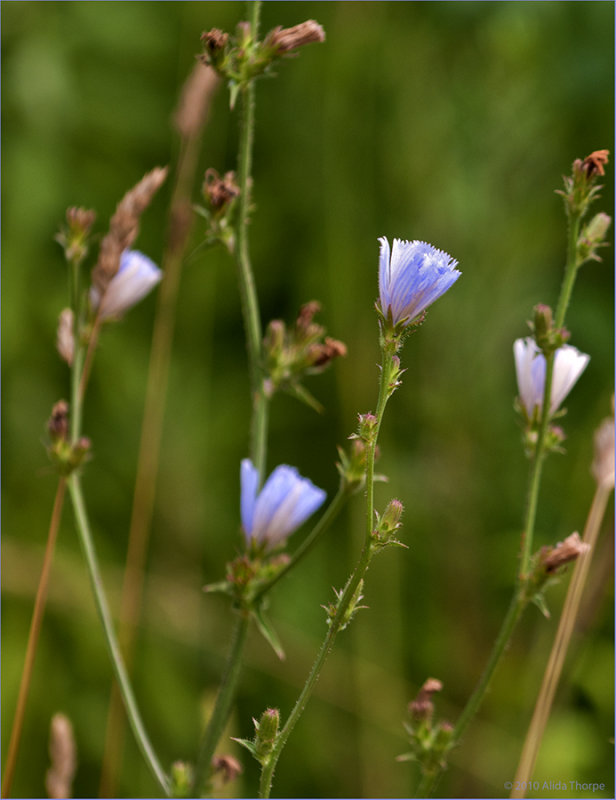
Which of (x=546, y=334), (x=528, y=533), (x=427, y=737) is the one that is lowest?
(x=427, y=737)

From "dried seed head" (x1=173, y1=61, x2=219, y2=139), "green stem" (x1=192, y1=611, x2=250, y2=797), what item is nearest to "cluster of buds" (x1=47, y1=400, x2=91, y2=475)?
"green stem" (x1=192, y1=611, x2=250, y2=797)

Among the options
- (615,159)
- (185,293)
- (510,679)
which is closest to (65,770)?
(510,679)

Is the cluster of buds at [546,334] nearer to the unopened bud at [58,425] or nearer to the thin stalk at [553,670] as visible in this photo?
the thin stalk at [553,670]

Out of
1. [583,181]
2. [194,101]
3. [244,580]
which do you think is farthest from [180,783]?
[194,101]

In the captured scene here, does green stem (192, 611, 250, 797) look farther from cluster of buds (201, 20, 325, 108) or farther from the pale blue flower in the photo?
cluster of buds (201, 20, 325, 108)

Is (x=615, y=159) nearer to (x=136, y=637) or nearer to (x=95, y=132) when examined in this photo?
(x=95, y=132)

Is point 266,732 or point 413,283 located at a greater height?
point 413,283

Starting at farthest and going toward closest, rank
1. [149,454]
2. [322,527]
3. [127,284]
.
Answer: [149,454]
[127,284]
[322,527]

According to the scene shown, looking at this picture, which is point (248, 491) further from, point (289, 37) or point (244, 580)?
point (289, 37)
